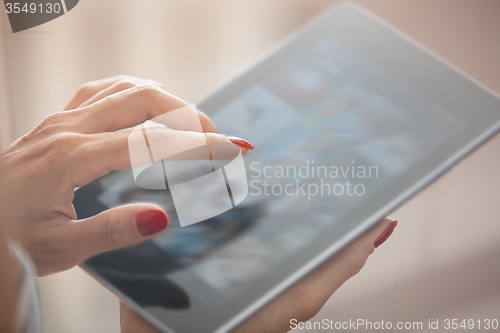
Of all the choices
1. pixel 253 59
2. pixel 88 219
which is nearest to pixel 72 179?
pixel 88 219

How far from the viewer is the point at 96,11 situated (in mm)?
561

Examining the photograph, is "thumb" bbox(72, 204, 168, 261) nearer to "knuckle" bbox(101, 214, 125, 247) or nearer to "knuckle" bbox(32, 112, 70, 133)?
"knuckle" bbox(101, 214, 125, 247)

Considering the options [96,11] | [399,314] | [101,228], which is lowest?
[399,314]

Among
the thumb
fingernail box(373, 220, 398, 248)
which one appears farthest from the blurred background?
the thumb

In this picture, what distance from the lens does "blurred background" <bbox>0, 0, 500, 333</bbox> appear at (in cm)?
43

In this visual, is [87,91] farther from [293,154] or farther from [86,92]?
[293,154]

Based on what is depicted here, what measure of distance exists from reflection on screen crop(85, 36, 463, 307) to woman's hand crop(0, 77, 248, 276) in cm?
4

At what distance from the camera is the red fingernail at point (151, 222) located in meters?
0.34

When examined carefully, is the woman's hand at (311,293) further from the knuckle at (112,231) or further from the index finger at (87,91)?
the index finger at (87,91)

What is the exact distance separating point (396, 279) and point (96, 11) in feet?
1.81

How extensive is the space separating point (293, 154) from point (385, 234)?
0.13m

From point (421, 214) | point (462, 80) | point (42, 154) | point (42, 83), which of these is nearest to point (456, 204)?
point (421, 214)

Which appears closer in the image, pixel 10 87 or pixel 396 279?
pixel 396 279

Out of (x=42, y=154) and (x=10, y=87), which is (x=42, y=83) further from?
(x=42, y=154)
